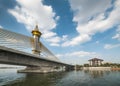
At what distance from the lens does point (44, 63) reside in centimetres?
7019

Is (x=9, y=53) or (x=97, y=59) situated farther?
(x=97, y=59)

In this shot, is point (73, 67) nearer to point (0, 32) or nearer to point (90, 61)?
point (90, 61)

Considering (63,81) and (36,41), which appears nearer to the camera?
(63,81)

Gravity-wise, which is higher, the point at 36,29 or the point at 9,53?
the point at 36,29

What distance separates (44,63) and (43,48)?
12003 millimetres

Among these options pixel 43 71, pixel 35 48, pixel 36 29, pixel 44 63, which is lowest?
pixel 43 71

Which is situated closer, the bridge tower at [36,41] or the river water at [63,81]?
the river water at [63,81]

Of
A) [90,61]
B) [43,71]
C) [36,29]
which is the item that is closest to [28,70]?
[43,71]

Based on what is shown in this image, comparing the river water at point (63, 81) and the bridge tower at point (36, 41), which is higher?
the bridge tower at point (36, 41)

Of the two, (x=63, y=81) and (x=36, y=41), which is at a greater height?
(x=36, y=41)

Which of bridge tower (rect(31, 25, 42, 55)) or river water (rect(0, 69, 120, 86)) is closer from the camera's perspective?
river water (rect(0, 69, 120, 86))

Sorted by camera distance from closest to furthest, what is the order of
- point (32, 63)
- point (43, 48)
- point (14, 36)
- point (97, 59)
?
point (14, 36)
point (32, 63)
point (43, 48)
point (97, 59)

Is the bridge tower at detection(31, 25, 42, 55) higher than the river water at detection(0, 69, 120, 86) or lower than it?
higher

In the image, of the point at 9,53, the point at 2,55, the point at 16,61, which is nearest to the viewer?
the point at 2,55
